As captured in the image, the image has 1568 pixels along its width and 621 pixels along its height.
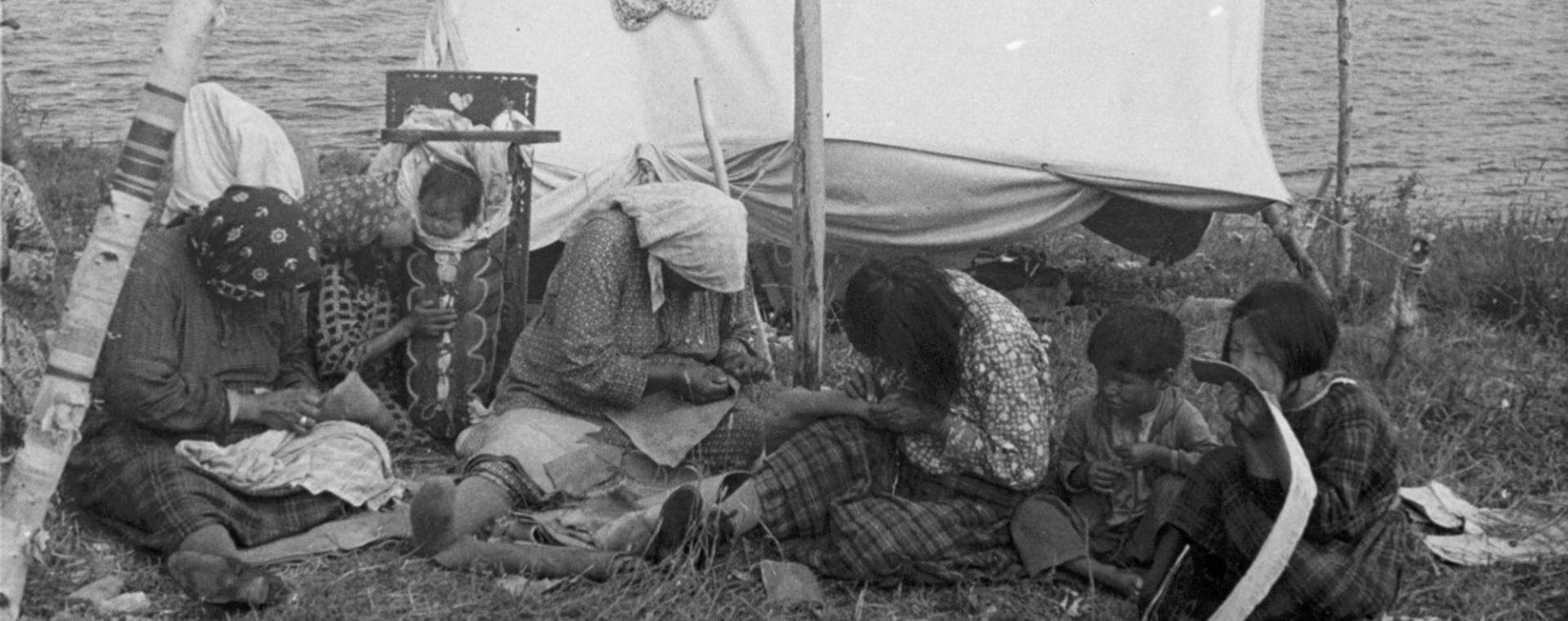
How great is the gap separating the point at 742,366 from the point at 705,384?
0.17m

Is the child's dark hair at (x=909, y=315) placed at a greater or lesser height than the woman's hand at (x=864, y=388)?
greater

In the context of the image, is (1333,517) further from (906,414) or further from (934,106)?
(934,106)

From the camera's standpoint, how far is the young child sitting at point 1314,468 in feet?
10.7

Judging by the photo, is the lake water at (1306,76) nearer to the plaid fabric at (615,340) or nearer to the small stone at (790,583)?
the plaid fabric at (615,340)

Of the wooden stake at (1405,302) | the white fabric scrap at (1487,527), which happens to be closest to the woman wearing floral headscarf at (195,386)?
the white fabric scrap at (1487,527)

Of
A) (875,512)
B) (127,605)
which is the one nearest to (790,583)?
(875,512)

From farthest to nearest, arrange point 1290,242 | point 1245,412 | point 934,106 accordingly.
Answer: point 934,106, point 1290,242, point 1245,412

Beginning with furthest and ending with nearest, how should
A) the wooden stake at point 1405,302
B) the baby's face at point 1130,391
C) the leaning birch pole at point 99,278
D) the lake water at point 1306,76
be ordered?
1. the lake water at point 1306,76
2. the wooden stake at point 1405,302
3. the baby's face at point 1130,391
4. the leaning birch pole at point 99,278

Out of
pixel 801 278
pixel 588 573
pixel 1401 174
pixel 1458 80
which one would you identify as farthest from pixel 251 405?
pixel 1458 80

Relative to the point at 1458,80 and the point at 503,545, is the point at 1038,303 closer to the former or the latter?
the point at 503,545

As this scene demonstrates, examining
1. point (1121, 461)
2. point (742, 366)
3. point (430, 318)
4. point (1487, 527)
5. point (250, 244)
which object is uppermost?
point (250, 244)

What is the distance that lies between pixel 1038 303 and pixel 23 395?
3.64 meters

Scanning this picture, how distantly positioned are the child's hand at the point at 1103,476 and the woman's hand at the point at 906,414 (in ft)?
1.31

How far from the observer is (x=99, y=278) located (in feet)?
10.0
